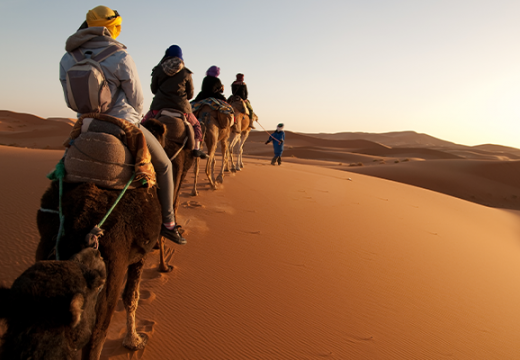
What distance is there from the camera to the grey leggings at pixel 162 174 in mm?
2646

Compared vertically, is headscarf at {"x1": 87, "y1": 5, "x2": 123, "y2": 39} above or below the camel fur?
above

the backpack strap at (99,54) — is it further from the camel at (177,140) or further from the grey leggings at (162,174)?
the camel at (177,140)

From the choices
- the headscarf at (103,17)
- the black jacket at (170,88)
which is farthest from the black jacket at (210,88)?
the headscarf at (103,17)

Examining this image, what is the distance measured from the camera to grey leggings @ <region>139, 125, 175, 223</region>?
2.65 meters

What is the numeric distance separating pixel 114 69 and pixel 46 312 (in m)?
1.77

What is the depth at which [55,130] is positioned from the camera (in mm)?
38375

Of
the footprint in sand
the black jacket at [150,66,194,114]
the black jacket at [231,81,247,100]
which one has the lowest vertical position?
the footprint in sand

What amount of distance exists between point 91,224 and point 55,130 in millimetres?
44625

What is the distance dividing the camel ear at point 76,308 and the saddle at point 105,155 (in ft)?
3.12

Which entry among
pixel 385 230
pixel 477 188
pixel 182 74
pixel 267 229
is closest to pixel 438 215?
pixel 385 230

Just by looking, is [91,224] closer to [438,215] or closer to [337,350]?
[337,350]

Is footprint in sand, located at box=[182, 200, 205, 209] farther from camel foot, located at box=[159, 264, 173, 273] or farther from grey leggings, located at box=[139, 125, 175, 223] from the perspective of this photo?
grey leggings, located at box=[139, 125, 175, 223]

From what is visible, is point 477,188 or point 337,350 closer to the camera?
point 337,350

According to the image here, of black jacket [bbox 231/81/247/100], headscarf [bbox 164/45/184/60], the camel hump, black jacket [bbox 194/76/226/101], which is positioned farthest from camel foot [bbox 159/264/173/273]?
black jacket [bbox 231/81/247/100]
